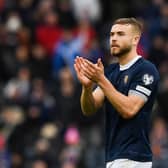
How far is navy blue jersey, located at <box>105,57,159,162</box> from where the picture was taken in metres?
8.20

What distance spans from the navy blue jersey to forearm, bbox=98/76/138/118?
15 cm

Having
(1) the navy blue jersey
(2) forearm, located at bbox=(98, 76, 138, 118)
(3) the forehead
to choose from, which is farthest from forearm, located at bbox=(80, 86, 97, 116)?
(3) the forehead

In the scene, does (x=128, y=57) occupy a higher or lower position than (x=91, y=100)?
higher

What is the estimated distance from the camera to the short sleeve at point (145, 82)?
321 inches

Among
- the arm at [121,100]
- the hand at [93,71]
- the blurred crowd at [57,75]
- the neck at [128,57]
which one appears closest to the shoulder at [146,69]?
the neck at [128,57]

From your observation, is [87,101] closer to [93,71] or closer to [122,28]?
[93,71]

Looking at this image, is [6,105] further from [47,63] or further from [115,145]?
[115,145]

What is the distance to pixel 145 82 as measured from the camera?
8.19 meters

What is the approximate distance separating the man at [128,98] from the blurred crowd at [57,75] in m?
5.36

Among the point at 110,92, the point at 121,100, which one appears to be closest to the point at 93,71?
the point at 110,92

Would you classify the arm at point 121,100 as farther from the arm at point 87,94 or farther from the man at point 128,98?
the arm at point 87,94

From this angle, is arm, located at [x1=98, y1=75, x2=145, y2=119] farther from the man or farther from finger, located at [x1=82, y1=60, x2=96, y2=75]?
finger, located at [x1=82, y1=60, x2=96, y2=75]

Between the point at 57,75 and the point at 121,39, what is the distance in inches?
316

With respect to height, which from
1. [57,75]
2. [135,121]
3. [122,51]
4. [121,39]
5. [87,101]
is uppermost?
[121,39]
